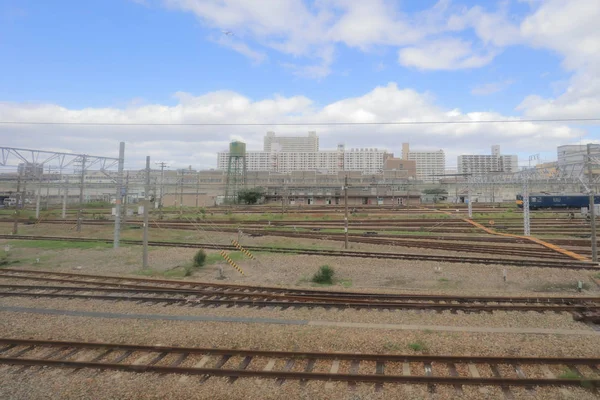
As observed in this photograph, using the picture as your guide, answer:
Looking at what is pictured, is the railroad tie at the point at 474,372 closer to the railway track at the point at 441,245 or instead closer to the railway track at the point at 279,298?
the railway track at the point at 279,298

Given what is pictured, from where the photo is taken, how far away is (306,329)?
299 inches

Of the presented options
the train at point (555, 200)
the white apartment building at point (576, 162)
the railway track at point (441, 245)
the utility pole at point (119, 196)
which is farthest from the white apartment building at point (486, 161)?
the utility pole at point (119, 196)

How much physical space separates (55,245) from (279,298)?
17.9 m

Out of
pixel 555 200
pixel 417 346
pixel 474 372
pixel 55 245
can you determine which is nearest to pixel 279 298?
pixel 417 346

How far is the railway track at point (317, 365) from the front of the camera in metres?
5.52

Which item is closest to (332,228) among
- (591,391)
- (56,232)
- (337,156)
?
(56,232)

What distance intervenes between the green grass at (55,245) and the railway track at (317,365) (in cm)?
1538

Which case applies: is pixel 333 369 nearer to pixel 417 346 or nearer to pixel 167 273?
pixel 417 346

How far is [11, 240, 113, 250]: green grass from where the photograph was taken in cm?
2027

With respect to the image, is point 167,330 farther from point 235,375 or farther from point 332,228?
point 332,228

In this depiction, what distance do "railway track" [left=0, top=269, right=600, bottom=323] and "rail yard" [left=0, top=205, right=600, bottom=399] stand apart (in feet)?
0.15

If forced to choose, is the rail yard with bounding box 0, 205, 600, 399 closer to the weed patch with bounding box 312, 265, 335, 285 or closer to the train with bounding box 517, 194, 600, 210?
the weed patch with bounding box 312, 265, 335, 285

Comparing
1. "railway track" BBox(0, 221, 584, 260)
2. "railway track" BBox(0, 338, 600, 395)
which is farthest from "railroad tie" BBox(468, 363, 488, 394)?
"railway track" BBox(0, 221, 584, 260)

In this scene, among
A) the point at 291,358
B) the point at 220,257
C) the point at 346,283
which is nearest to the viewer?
the point at 291,358
